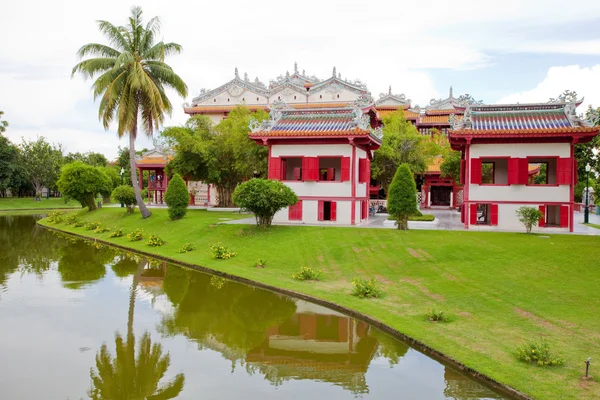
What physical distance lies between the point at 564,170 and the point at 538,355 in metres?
14.9

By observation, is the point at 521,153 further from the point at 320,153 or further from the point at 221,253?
the point at 221,253

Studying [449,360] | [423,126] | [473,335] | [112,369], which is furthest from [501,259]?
[423,126]

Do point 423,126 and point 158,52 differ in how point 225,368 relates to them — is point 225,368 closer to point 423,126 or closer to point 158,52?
point 158,52

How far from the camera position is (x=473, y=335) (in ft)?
30.7

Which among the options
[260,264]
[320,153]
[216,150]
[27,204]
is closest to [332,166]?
[320,153]

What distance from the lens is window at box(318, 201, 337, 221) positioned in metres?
23.1

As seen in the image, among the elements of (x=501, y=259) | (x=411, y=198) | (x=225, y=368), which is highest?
(x=411, y=198)

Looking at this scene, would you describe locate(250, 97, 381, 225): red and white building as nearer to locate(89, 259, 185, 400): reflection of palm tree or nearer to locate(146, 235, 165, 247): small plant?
locate(146, 235, 165, 247): small plant

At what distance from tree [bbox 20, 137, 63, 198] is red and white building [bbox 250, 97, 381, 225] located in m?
44.8

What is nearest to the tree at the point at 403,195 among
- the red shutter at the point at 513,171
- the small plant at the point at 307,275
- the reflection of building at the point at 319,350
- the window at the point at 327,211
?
the window at the point at 327,211

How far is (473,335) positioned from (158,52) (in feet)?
80.7

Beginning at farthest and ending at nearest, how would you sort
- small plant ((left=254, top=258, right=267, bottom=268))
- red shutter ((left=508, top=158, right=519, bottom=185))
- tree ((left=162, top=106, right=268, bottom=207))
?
tree ((left=162, top=106, right=268, bottom=207)) → red shutter ((left=508, top=158, right=519, bottom=185)) → small plant ((left=254, top=258, right=267, bottom=268))

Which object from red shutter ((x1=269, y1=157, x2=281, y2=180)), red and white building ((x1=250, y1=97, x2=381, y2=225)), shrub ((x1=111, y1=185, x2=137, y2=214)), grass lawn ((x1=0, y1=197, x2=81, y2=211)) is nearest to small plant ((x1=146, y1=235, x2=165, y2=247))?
red and white building ((x1=250, y1=97, x2=381, y2=225))

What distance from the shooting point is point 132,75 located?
87.8 feet
